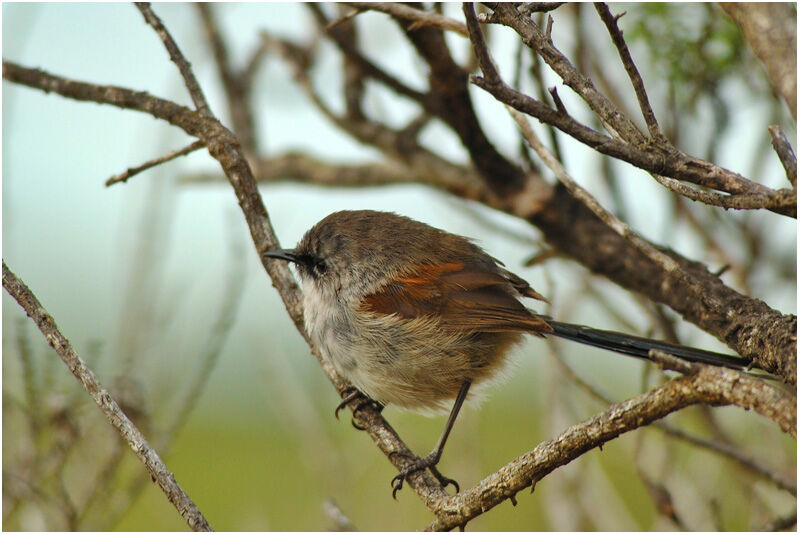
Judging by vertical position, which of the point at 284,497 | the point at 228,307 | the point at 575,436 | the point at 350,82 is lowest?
the point at 575,436

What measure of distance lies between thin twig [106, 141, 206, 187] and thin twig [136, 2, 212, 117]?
176mm

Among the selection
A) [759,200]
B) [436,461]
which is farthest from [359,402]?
[759,200]

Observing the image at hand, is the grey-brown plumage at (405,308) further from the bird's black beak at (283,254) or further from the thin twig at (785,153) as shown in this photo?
the thin twig at (785,153)

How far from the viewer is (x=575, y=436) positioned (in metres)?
1.98

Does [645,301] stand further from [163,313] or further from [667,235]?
[163,313]

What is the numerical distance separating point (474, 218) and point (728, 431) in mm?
1813

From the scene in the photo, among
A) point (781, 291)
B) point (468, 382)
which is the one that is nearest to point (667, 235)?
point (781, 291)

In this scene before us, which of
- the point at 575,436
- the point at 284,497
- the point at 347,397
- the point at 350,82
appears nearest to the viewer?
the point at 575,436

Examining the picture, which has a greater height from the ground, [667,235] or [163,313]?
[163,313]

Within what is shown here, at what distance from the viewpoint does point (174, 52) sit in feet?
11.0

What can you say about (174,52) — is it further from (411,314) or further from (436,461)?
(436,461)

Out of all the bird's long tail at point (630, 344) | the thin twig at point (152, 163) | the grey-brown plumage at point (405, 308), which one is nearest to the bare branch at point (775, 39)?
A: the bird's long tail at point (630, 344)

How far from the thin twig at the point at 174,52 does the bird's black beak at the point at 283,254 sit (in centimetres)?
68

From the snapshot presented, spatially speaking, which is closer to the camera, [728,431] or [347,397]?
[347,397]
